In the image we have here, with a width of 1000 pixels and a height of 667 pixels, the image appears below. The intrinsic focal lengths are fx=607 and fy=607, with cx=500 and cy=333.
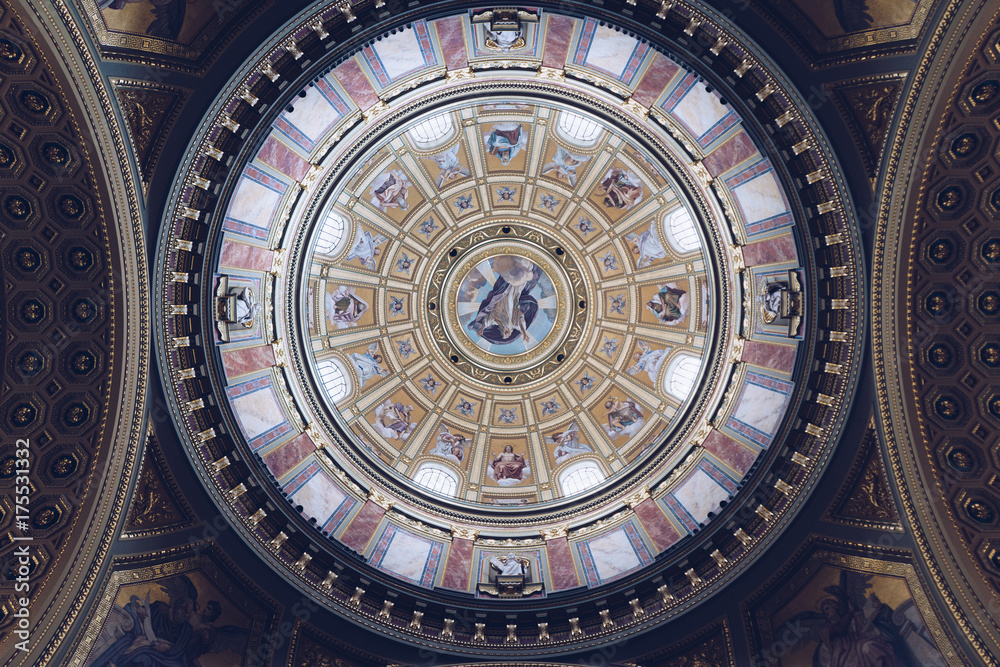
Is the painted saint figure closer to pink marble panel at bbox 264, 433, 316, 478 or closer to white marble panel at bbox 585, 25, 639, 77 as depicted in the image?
pink marble panel at bbox 264, 433, 316, 478

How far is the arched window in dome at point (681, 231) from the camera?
82.0 ft

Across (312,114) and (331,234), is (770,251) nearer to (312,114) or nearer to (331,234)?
(312,114)

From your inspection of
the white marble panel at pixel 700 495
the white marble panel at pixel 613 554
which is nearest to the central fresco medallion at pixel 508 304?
the white marble panel at pixel 700 495

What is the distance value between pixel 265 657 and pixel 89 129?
51.7 ft

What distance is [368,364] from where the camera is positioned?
91.4ft

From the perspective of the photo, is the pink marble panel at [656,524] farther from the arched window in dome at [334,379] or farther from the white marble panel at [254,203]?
the white marble panel at [254,203]

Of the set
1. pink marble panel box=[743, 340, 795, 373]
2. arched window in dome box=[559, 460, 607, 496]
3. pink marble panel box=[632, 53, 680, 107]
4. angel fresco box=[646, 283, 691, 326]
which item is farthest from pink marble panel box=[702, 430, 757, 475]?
pink marble panel box=[632, 53, 680, 107]

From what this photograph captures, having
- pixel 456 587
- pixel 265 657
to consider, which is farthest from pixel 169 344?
pixel 456 587

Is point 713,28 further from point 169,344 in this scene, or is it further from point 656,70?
point 169,344

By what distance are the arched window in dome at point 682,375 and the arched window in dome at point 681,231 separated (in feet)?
15.1

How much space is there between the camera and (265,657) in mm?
18812

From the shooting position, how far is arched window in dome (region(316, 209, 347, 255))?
24984mm

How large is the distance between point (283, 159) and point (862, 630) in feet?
74.1

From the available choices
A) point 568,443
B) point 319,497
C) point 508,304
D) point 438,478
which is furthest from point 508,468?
point 319,497
